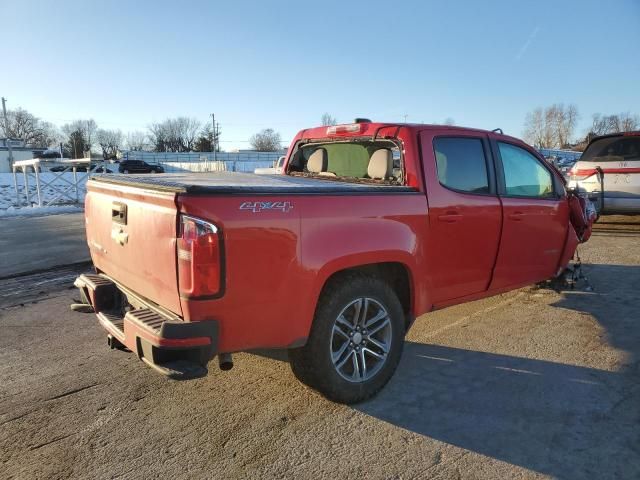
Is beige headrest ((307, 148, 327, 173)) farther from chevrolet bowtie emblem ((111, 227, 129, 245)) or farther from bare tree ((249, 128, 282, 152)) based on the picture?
bare tree ((249, 128, 282, 152))

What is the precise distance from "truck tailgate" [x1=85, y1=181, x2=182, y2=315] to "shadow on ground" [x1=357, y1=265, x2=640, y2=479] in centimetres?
161

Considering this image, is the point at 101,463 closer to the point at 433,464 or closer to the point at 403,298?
the point at 433,464

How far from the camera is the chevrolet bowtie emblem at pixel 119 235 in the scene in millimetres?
3195

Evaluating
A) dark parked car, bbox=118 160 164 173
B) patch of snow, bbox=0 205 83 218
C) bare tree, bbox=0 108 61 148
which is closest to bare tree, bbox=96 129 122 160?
bare tree, bbox=0 108 61 148

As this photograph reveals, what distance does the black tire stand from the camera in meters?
3.12

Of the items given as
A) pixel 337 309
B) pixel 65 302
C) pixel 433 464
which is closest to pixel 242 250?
pixel 337 309

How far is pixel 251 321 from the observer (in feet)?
9.14

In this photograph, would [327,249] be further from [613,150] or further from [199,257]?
[613,150]

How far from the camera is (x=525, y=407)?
10.8ft

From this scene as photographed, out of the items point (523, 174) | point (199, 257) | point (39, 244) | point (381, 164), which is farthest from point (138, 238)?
point (39, 244)

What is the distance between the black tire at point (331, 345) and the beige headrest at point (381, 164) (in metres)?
1.04

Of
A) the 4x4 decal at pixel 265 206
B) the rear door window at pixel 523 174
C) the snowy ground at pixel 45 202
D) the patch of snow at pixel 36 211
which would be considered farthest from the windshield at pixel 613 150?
the snowy ground at pixel 45 202

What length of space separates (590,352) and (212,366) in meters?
3.26

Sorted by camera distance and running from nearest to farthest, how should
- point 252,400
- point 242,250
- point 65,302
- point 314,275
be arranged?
point 242,250 < point 314,275 < point 252,400 < point 65,302
